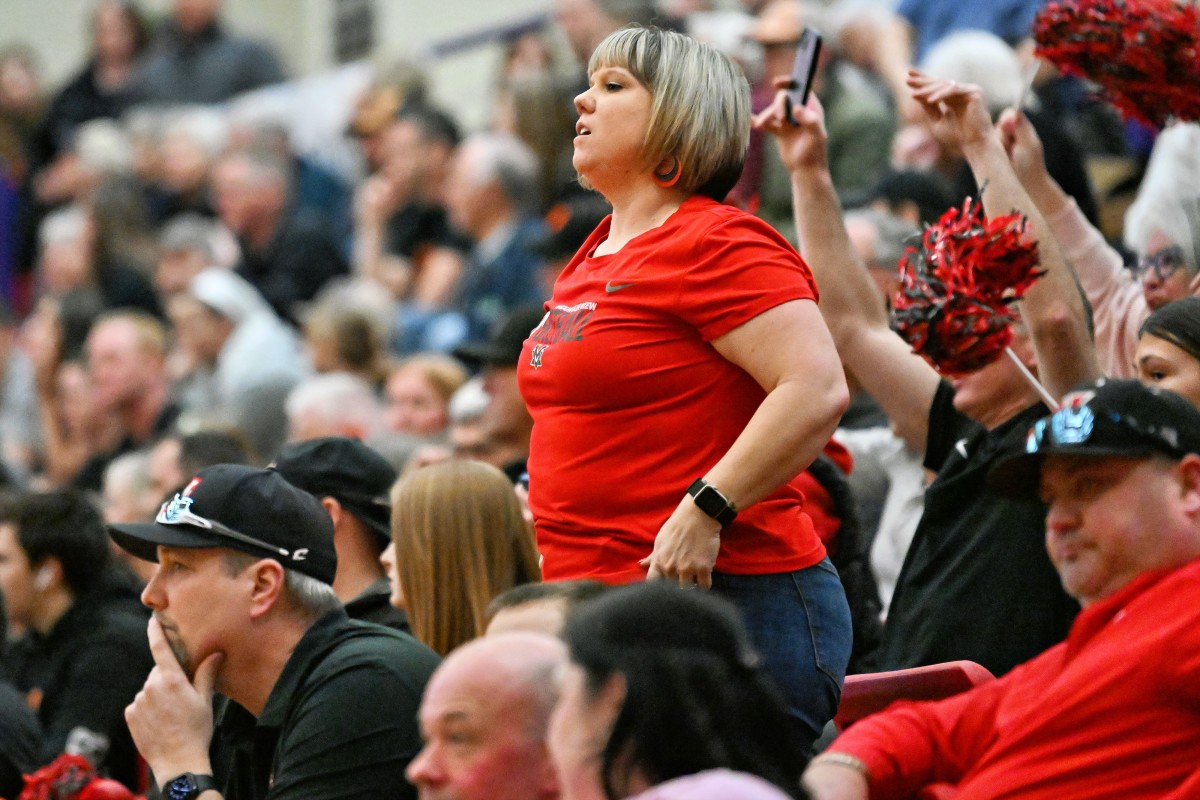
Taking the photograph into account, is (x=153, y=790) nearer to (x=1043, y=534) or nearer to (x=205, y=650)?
(x=205, y=650)

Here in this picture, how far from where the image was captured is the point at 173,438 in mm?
6781

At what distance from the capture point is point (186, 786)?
3705mm

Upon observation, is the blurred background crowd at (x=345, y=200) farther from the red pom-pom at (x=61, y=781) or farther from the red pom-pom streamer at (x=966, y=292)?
the red pom-pom at (x=61, y=781)

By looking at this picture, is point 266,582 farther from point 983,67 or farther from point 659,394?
point 983,67

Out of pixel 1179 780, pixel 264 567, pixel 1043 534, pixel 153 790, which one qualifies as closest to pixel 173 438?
pixel 153 790

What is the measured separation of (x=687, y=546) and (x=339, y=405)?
4.01 meters

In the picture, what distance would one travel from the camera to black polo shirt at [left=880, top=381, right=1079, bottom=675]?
13.1ft

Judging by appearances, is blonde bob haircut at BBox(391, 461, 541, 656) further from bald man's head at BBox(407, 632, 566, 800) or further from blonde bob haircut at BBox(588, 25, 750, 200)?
bald man's head at BBox(407, 632, 566, 800)

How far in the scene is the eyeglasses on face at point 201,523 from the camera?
3826 millimetres

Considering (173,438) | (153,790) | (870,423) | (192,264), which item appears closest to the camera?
(153,790)

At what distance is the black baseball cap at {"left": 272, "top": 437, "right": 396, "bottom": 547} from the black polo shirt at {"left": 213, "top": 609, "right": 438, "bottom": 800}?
1041mm

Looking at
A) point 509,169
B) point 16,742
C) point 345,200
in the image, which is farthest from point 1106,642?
point 345,200

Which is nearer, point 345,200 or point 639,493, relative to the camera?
point 639,493

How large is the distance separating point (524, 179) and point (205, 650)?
17.1 ft
